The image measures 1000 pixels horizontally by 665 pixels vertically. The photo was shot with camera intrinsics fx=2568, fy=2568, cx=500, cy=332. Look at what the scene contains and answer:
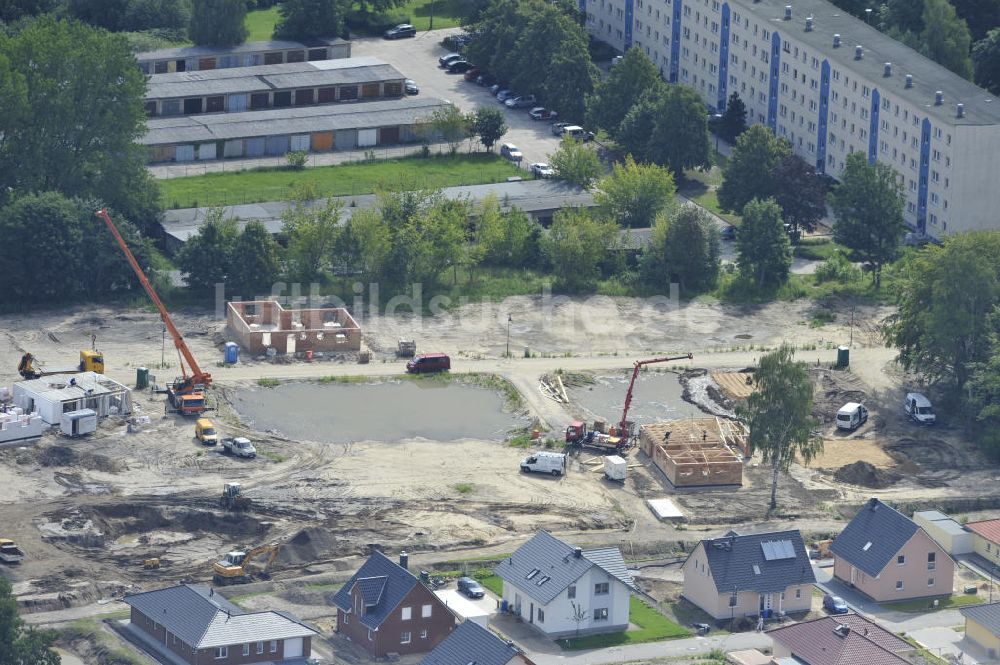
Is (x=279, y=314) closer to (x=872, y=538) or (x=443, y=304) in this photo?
(x=443, y=304)

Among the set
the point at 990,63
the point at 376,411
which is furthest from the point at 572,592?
the point at 990,63

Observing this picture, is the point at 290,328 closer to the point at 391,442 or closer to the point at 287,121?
the point at 391,442

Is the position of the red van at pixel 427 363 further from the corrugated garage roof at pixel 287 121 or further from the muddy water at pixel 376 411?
the corrugated garage roof at pixel 287 121

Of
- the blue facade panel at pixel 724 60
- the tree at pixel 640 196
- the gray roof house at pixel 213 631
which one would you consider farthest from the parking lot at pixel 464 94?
the gray roof house at pixel 213 631

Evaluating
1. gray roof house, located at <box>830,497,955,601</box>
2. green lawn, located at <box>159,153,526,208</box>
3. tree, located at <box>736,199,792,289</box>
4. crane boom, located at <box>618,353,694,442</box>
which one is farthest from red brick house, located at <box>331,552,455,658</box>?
green lawn, located at <box>159,153,526,208</box>

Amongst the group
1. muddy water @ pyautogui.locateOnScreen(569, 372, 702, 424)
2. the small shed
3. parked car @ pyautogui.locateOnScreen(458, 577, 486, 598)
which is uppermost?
the small shed

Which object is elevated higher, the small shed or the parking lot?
the parking lot

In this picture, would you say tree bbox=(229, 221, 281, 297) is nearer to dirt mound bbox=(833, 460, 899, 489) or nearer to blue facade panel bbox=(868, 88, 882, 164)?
dirt mound bbox=(833, 460, 899, 489)
